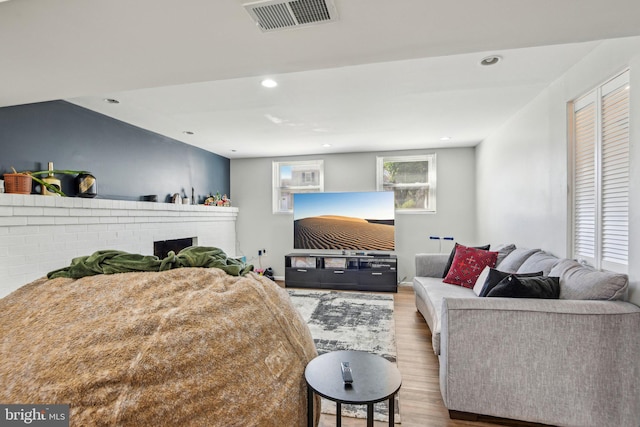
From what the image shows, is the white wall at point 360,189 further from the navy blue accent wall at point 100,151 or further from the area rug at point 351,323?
the area rug at point 351,323

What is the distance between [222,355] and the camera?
3.55 ft

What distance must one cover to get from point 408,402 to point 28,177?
10.7 feet

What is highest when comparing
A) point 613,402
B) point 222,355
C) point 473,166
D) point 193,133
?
point 193,133

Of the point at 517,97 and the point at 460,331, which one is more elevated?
the point at 517,97

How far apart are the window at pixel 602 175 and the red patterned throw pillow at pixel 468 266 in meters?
0.91

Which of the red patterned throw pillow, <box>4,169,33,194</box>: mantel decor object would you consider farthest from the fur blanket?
the red patterned throw pillow

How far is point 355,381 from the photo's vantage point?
1.26 m

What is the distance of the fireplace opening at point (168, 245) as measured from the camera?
12.9 feet

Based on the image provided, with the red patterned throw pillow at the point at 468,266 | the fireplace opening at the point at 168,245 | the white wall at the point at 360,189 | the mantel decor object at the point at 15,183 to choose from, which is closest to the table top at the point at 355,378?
the red patterned throw pillow at the point at 468,266

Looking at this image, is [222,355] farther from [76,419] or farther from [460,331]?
[460,331]

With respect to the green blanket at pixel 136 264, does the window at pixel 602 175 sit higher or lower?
higher

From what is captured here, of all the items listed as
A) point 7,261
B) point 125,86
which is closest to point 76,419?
point 125,86

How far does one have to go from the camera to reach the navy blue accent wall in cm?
250

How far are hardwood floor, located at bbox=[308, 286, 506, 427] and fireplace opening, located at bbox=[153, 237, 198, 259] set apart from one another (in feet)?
10.1
